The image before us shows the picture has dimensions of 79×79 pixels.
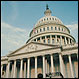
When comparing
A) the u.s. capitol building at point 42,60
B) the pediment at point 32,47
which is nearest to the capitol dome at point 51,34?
the u.s. capitol building at point 42,60

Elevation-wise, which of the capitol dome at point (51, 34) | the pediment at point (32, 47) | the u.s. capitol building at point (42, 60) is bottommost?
the u.s. capitol building at point (42, 60)

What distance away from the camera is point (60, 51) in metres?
38.3

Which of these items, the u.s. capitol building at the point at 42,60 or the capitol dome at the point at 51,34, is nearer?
the u.s. capitol building at the point at 42,60

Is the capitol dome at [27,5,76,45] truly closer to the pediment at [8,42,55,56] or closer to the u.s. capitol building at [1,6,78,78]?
the u.s. capitol building at [1,6,78,78]

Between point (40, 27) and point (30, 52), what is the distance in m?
26.2

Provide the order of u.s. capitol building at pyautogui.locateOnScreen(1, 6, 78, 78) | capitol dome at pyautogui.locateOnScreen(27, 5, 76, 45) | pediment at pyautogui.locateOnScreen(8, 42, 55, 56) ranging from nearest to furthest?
u.s. capitol building at pyautogui.locateOnScreen(1, 6, 78, 78) → pediment at pyautogui.locateOnScreen(8, 42, 55, 56) → capitol dome at pyautogui.locateOnScreen(27, 5, 76, 45)

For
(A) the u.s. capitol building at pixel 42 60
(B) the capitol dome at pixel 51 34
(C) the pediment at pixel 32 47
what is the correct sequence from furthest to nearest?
(B) the capitol dome at pixel 51 34 → (C) the pediment at pixel 32 47 → (A) the u.s. capitol building at pixel 42 60

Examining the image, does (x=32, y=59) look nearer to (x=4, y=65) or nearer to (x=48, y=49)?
(x=48, y=49)

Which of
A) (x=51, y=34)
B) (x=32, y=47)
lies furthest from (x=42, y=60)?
(x=51, y=34)

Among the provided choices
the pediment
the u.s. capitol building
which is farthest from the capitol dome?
the pediment

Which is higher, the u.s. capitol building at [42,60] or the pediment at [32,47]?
the pediment at [32,47]

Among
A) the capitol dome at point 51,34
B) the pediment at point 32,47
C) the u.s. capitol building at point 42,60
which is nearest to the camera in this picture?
the u.s. capitol building at point 42,60

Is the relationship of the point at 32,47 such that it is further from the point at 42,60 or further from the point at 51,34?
the point at 51,34

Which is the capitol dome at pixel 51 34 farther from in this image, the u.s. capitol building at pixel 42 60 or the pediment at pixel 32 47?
the pediment at pixel 32 47
